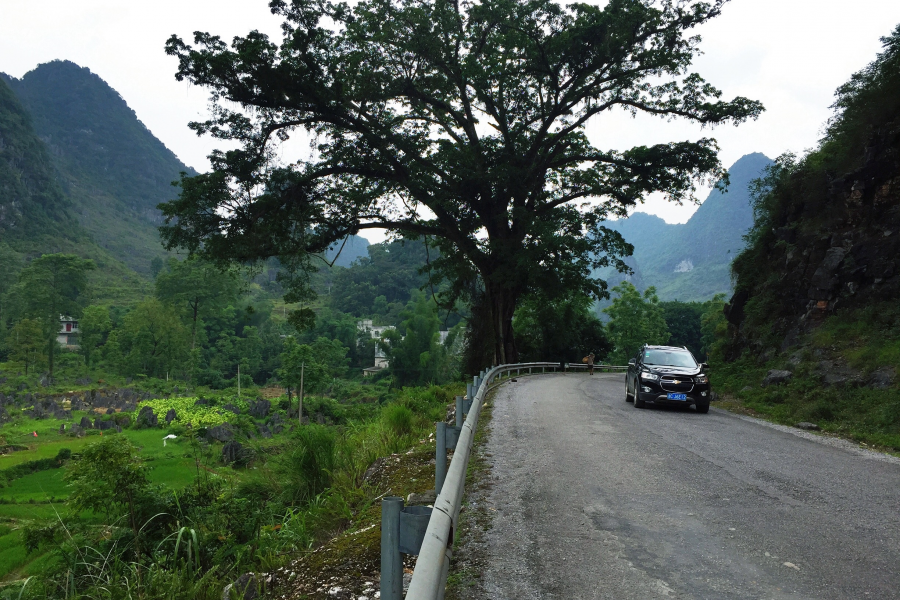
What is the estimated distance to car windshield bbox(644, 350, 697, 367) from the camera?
14469mm

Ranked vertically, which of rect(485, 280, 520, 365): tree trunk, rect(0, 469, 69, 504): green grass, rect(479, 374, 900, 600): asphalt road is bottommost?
rect(0, 469, 69, 504): green grass

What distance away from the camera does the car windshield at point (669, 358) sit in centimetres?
1447

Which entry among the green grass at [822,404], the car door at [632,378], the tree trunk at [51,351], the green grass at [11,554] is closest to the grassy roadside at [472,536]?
the green grass at [822,404]

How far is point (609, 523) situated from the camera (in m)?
5.01

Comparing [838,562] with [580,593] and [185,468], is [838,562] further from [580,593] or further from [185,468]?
[185,468]

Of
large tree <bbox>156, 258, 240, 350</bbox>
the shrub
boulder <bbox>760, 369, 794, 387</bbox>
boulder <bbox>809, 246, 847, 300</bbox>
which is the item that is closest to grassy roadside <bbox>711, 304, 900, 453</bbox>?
→ boulder <bbox>760, 369, 794, 387</bbox>

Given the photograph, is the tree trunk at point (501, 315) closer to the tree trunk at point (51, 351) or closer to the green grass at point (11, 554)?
the green grass at point (11, 554)

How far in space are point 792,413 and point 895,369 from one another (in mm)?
2568

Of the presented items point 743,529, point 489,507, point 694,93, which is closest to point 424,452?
point 489,507

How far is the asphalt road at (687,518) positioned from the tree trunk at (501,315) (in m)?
18.1

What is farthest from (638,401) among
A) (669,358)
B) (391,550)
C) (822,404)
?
(391,550)

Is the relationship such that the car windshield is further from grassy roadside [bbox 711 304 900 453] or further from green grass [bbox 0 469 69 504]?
green grass [bbox 0 469 69 504]

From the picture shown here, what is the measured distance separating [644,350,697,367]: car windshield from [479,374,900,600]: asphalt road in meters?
4.62

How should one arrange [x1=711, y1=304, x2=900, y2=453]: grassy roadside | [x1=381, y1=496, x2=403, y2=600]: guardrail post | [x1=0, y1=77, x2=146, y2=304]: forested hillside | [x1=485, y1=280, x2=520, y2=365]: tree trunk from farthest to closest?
[x1=0, y1=77, x2=146, y2=304]: forested hillside, [x1=485, y1=280, x2=520, y2=365]: tree trunk, [x1=711, y1=304, x2=900, y2=453]: grassy roadside, [x1=381, y1=496, x2=403, y2=600]: guardrail post
